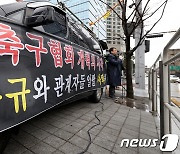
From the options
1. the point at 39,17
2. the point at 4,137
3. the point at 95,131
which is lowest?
the point at 95,131

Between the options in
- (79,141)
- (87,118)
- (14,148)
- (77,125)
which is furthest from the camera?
(87,118)

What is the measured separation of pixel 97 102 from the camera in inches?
170

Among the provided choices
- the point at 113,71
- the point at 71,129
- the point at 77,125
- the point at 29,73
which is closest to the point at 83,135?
the point at 71,129

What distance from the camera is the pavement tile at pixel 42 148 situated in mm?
1665

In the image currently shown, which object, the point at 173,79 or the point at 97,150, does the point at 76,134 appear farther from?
the point at 173,79

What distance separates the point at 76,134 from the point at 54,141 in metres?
0.37

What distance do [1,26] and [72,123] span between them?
189 cm

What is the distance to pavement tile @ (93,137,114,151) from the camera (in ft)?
6.30

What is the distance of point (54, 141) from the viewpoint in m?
1.91

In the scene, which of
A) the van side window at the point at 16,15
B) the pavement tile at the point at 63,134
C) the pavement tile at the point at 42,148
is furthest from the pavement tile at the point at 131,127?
the van side window at the point at 16,15

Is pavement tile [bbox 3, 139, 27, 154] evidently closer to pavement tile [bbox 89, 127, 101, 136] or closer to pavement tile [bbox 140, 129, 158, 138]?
pavement tile [bbox 89, 127, 101, 136]

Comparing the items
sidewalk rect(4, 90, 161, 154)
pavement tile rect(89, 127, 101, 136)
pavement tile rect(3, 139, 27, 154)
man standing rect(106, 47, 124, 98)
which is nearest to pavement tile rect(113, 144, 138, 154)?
sidewalk rect(4, 90, 161, 154)

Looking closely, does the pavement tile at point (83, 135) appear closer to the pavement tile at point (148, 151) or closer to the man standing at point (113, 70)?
the pavement tile at point (148, 151)

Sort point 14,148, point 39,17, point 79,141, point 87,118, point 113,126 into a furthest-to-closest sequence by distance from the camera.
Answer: point 87,118, point 113,126, point 79,141, point 14,148, point 39,17
